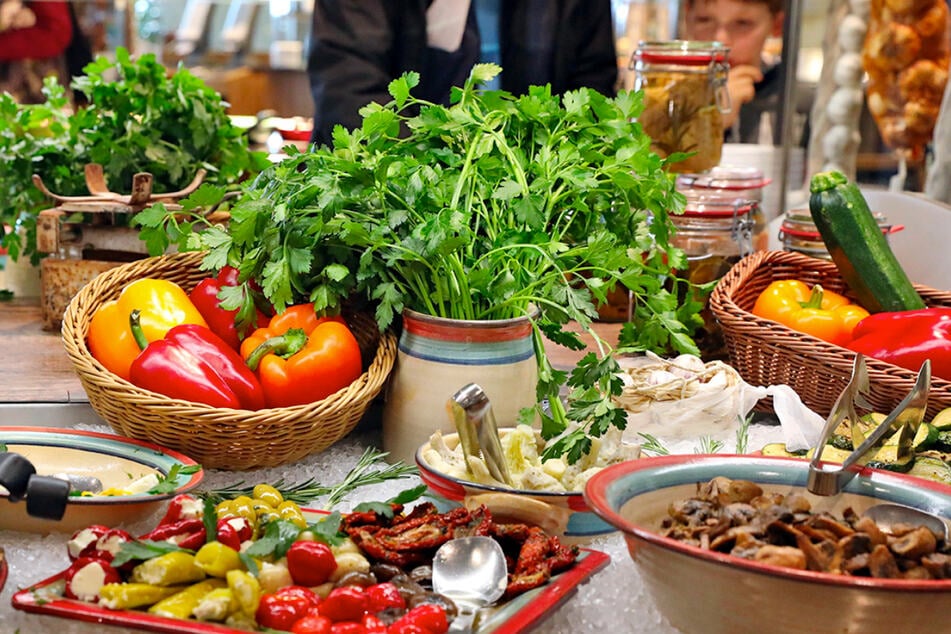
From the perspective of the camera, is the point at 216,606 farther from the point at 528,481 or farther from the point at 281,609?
the point at 528,481

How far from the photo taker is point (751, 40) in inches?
143

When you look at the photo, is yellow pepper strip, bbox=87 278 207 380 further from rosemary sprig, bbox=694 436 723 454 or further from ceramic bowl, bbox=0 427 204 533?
rosemary sprig, bbox=694 436 723 454

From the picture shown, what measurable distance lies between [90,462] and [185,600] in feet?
1.32

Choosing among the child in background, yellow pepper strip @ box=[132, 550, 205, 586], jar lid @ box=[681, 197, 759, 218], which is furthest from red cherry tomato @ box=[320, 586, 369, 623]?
the child in background

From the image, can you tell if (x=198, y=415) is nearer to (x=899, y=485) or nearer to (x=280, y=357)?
(x=280, y=357)

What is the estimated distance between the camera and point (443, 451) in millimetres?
1194

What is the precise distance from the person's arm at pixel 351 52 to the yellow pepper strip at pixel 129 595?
2.01 m

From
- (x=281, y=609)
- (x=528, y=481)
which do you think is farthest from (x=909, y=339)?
(x=281, y=609)

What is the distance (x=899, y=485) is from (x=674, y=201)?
0.62 metres

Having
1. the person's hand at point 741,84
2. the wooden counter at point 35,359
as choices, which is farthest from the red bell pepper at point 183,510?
the person's hand at point 741,84

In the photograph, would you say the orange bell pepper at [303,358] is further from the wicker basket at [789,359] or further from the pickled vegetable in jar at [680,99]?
the pickled vegetable in jar at [680,99]

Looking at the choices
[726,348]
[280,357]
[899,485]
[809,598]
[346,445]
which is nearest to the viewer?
[809,598]

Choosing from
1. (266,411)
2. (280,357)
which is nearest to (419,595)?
(266,411)

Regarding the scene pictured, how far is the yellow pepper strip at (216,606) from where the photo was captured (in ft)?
2.83
